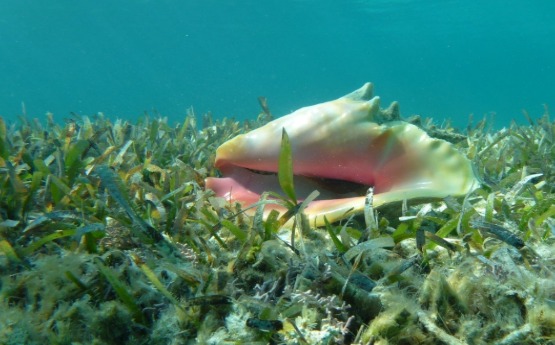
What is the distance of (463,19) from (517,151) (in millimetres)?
42223

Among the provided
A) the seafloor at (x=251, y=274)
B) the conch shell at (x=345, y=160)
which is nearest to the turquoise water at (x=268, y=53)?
the conch shell at (x=345, y=160)

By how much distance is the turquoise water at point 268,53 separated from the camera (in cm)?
3547

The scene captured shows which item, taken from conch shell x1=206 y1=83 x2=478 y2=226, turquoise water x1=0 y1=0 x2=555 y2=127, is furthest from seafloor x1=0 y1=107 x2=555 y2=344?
turquoise water x1=0 y1=0 x2=555 y2=127

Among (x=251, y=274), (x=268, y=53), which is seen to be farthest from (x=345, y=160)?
(x=268, y=53)

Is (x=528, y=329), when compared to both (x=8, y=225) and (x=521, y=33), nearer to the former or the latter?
(x=8, y=225)

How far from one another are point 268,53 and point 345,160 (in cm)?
6563

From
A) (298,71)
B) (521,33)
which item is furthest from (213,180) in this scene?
(298,71)

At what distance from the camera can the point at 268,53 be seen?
214 feet

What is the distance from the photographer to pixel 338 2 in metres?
33.0

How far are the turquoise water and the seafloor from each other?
4.34m

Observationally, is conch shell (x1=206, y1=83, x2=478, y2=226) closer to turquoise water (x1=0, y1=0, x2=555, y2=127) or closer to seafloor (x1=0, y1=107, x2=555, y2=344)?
seafloor (x1=0, y1=107, x2=555, y2=344)

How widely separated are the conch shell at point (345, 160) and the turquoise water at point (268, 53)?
3.74 m

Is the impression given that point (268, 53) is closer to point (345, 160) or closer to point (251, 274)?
point (345, 160)

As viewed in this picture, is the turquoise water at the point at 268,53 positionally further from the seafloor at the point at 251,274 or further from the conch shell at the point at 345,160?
the seafloor at the point at 251,274
